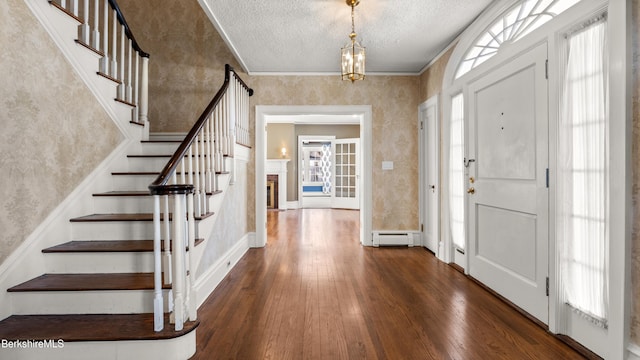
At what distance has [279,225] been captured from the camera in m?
6.47

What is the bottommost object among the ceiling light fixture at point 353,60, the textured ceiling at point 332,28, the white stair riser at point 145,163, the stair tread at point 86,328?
the stair tread at point 86,328

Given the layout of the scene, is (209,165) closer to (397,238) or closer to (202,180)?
(202,180)

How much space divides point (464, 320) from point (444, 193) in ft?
5.94

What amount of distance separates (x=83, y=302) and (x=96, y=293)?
0.10 m

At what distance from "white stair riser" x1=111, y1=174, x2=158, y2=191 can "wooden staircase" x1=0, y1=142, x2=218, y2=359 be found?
0.43m

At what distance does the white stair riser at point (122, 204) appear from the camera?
2655 millimetres

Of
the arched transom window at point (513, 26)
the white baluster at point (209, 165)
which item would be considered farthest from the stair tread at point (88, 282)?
the arched transom window at point (513, 26)

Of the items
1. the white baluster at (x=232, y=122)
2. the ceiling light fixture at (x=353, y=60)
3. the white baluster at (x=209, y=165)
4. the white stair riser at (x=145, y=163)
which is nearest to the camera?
the white baluster at (x=209, y=165)

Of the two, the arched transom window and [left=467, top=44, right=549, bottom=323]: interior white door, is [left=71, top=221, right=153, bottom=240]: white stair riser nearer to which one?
[left=467, top=44, right=549, bottom=323]: interior white door

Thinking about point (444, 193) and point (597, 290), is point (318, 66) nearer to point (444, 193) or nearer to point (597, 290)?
point (444, 193)

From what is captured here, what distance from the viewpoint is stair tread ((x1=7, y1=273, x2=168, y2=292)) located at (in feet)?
6.30

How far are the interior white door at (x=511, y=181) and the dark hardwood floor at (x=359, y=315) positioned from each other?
0.85 ft

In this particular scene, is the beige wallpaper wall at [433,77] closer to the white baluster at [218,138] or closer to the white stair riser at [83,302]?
the white baluster at [218,138]

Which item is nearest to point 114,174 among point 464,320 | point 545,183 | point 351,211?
point 464,320
